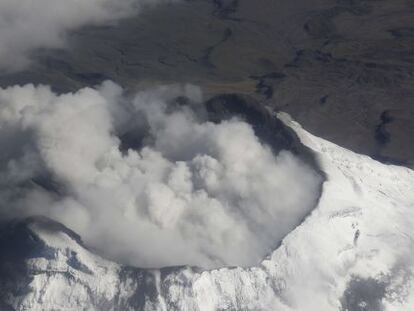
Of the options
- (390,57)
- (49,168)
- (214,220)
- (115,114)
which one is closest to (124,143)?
(115,114)

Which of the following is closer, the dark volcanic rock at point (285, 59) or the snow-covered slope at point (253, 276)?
the snow-covered slope at point (253, 276)

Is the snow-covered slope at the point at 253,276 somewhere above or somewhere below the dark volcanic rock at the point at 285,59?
above

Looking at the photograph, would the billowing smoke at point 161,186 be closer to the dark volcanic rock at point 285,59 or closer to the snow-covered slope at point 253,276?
the snow-covered slope at point 253,276

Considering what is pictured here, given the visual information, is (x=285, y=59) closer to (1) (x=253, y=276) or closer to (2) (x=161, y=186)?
(2) (x=161, y=186)

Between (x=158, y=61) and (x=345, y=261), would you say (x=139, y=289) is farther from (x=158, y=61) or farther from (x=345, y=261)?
(x=158, y=61)

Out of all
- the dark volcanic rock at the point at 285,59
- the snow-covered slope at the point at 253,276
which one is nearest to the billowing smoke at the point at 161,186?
the snow-covered slope at the point at 253,276
